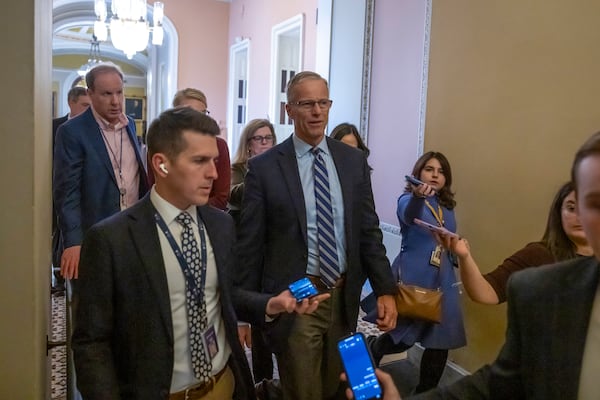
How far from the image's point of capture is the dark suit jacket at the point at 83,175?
8.07 ft

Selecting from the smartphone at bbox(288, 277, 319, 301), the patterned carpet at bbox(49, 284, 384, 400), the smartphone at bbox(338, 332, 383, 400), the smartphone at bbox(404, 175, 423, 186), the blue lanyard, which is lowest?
the patterned carpet at bbox(49, 284, 384, 400)

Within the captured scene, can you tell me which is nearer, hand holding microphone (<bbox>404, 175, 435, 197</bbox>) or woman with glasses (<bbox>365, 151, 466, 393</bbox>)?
hand holding microphone (<bbox>404, 175, 435, 197</bbox>)

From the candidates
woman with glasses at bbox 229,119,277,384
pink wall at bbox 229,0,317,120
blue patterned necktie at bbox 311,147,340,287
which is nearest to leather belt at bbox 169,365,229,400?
blue patterned necktie at bbox 311,147,340,287

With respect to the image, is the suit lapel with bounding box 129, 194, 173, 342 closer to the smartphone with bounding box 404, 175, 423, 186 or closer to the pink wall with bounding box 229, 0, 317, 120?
the smartphone with bounding box 404, 175, 423, 186

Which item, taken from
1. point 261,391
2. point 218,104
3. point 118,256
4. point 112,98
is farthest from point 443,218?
point 218,104

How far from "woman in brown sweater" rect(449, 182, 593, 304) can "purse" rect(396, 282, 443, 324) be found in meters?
0.58

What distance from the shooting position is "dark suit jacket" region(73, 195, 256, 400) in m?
1.46

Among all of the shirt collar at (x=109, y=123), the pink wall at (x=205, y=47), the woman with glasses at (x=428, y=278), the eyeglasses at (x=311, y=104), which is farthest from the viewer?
the pink wall at (x=205, y=47)

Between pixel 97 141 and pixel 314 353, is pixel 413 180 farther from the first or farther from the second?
pixel 97 141

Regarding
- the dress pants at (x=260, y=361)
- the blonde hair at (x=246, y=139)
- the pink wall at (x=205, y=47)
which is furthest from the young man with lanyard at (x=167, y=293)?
the pink wall at (x=205, y=47)

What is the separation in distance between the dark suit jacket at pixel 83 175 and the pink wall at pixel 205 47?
7.44 meters

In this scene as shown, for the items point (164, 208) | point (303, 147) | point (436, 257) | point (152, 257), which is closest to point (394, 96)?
point (436, 257)

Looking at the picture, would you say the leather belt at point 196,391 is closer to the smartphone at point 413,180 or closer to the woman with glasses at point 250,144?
the smartphone at point 413,180

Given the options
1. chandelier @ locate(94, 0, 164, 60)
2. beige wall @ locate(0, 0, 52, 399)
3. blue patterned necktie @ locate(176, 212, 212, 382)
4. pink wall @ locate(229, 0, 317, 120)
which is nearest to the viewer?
beige wall @ locate(0, 0, 52, 399)
